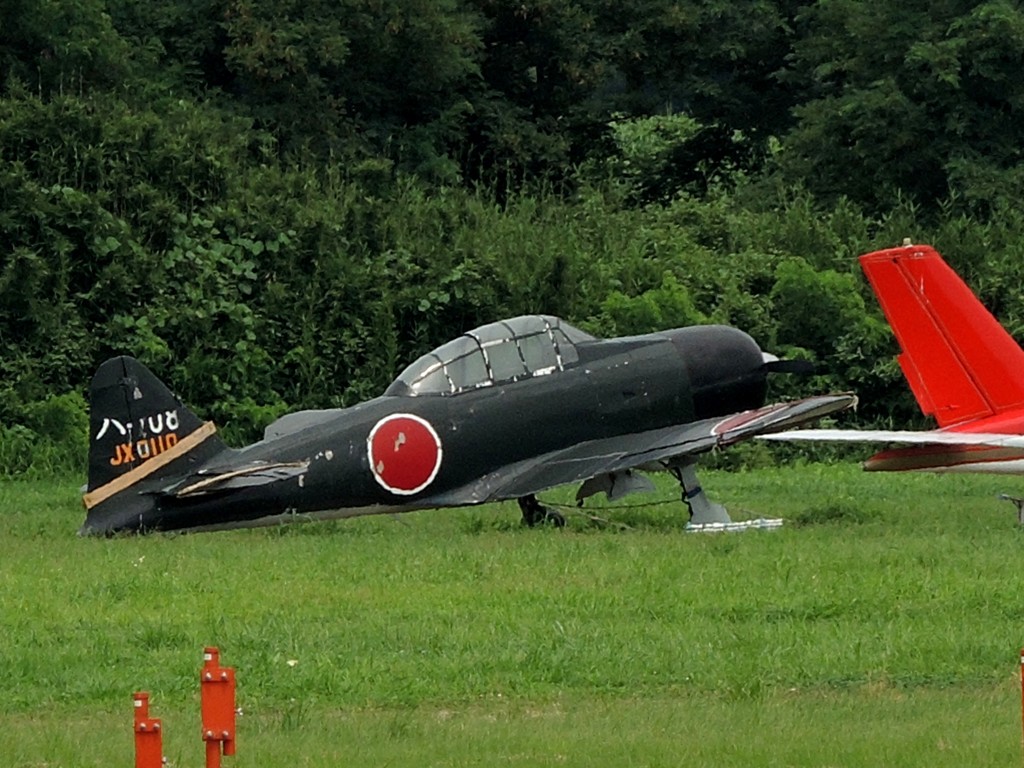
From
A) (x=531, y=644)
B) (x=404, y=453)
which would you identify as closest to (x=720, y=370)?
(x=404, y=453)

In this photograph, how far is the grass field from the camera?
8523 mm

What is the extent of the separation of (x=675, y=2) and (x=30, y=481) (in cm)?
1627

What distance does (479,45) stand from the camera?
1244 inches

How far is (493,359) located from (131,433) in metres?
3.05

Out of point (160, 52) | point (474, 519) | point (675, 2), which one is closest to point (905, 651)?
point (474, 519)

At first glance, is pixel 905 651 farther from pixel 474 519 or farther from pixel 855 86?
pixel 855 86

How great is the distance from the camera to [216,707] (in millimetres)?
6332

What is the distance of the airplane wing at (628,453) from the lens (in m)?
16.6

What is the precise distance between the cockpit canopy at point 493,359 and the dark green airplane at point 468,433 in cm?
1

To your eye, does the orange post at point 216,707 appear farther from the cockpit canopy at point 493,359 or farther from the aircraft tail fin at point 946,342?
the aircraft tail fin at point 946,342

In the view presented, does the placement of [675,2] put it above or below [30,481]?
above

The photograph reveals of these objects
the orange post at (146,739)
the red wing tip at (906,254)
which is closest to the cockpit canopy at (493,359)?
the red wing tip at (906,254)

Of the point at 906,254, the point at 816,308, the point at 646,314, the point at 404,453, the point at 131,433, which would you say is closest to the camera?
the point at 131,433

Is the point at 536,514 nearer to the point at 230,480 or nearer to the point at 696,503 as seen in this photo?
the point at 696,503
